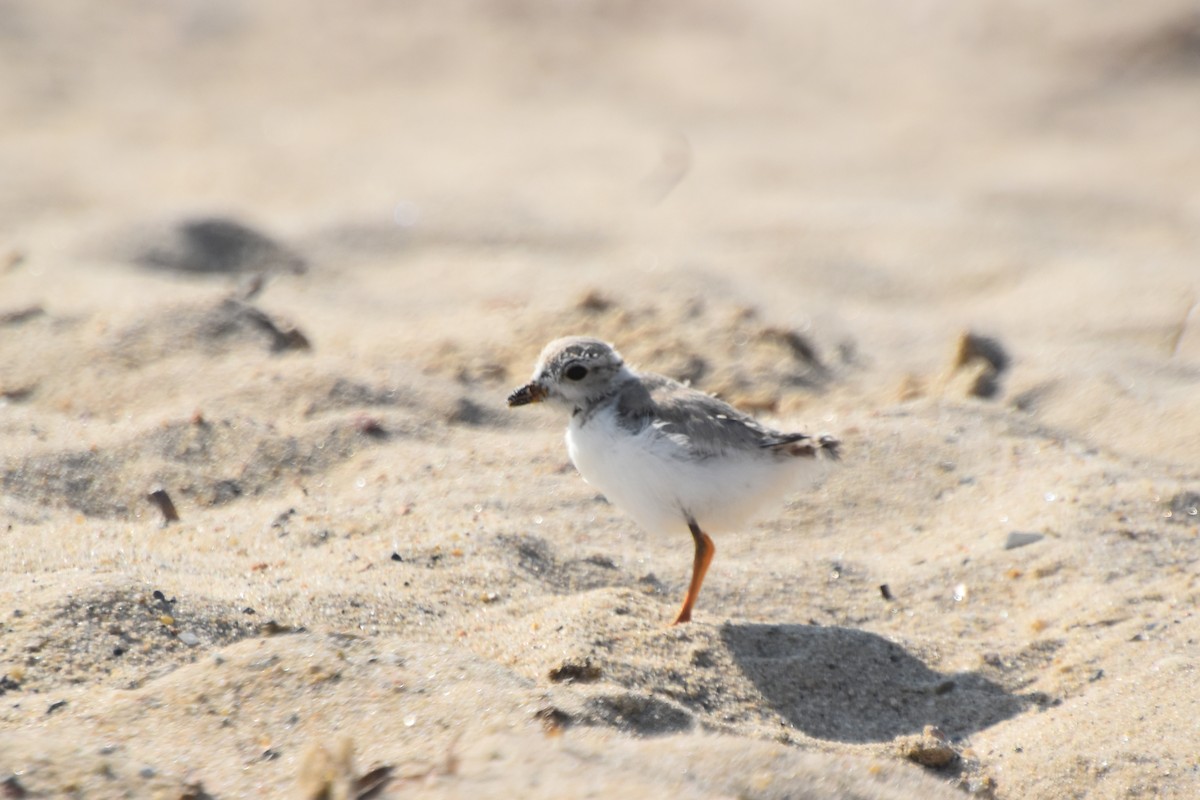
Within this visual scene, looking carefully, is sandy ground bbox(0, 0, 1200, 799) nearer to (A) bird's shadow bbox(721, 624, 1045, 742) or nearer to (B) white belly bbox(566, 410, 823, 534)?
(A) bird's shadow bbox(721, 624, 1045, 742)

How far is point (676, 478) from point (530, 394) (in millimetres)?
634

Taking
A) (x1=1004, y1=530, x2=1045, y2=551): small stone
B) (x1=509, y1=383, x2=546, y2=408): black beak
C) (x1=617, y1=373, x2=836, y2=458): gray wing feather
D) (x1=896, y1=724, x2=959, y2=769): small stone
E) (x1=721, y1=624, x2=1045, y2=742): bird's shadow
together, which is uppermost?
(x1=1004, y1=530, x2=1045, y2=551): small stone

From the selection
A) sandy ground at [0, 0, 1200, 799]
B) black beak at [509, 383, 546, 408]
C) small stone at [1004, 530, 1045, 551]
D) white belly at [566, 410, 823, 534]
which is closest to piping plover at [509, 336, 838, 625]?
white belly at [566, 410, 823, 534]

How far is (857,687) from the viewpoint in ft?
10.8

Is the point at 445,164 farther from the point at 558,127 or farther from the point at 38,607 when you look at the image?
the point at 38,607

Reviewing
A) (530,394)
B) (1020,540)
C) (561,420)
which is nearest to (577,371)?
(530,394)

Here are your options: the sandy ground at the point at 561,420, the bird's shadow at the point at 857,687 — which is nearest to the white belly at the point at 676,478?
the sandy ground at the point at 561,420

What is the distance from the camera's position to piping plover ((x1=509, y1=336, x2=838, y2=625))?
3686 millimetres

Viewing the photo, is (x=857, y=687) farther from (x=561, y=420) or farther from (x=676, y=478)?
(x=561, y=420)

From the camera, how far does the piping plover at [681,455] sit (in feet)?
12.1

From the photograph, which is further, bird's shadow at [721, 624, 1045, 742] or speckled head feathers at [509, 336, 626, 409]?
speckled head feathers at [509, 336, 626, 409]

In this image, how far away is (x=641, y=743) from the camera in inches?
97.9

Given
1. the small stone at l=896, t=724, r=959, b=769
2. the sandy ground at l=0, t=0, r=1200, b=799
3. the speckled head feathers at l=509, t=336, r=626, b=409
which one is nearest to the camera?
the sandy ground at l=0, t=0, r=1200, b=799

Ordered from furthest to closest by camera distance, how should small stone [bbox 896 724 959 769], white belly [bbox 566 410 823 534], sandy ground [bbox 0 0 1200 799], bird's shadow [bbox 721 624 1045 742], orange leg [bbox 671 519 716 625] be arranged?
white belly [bbox 566 410 823 534], orange leg [bbox 671 519 716 625], bird's shadow [bbox 721 624 1045 742], small stone [bbox 896 724 959 769], sandy ground [bbox 0 0 1200 799]
